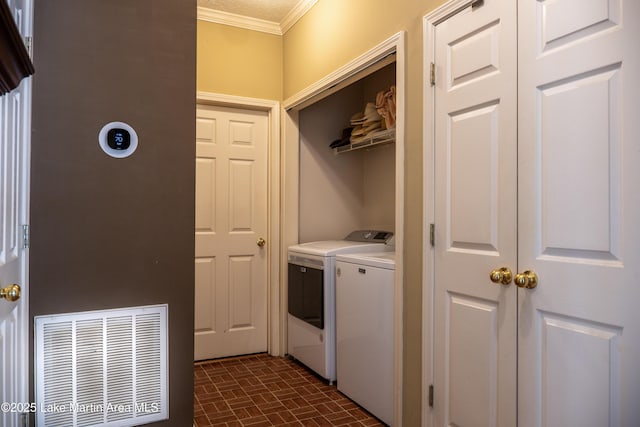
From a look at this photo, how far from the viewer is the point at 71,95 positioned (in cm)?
181

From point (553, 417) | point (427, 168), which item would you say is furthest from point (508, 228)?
point (553, 417)

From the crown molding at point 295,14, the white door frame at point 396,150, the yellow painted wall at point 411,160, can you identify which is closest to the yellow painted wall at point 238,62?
the crown molding at point 295,14

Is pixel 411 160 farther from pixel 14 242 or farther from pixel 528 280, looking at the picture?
pixel 14 242

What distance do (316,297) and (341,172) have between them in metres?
1.26

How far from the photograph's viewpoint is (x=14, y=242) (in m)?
1.55

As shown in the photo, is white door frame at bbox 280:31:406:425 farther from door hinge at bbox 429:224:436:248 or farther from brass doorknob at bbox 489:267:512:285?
brass doorknob at bbox 489:267:512:285

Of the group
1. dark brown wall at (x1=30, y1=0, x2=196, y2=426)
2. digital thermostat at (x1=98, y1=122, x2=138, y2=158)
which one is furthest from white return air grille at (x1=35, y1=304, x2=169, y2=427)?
digital thermostat at (x1=98, y1=122, x2=138, y2=158)

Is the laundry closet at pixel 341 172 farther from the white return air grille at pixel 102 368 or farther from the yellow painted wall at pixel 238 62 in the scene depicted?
the white return air grille at pixel 102 368

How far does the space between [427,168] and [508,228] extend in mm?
499

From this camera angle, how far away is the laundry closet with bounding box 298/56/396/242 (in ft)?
11.8

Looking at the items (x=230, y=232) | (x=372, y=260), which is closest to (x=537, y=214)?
(x=372, y=260)

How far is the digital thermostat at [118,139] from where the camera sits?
187 cm

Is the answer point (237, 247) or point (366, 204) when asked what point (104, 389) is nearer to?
point (237, 247)

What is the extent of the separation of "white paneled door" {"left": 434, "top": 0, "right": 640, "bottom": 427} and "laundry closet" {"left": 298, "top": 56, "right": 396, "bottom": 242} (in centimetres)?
165
